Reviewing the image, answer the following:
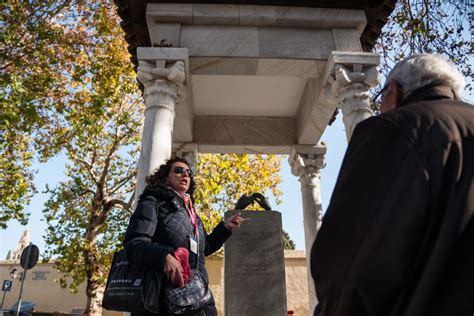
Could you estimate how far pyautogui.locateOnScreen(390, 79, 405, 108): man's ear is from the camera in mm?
1587

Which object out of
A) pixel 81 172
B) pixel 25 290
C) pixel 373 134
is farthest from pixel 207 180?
pixel 25 290

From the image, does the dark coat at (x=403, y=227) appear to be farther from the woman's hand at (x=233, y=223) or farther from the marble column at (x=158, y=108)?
the marble column at (x=158, y=108)

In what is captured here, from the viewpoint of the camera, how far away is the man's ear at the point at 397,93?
1.59m

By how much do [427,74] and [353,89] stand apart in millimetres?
4007

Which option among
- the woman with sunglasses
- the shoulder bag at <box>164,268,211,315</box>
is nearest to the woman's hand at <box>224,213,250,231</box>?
the woman with sunglasses

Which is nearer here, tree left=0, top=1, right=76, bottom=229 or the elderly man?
the elderly man

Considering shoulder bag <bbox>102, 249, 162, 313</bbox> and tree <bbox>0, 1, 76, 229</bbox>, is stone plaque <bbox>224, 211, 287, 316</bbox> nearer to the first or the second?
shoulder bag <bbox>102, 249, 162, 313</bbox>

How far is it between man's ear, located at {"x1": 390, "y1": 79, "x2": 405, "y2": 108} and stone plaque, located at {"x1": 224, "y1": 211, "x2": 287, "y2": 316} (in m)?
4.77

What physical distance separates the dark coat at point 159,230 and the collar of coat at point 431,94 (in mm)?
1699

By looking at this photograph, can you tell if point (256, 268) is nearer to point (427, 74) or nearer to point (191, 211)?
point (191, 211)

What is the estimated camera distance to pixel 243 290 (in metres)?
5.83

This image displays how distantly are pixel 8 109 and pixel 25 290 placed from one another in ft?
100

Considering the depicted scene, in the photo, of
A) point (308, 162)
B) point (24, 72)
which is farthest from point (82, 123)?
point (308, 162)

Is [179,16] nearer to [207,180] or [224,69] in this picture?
[224,69]
